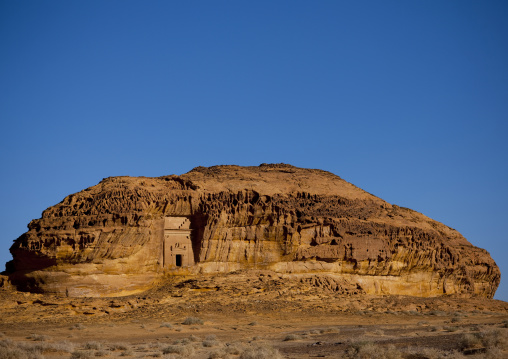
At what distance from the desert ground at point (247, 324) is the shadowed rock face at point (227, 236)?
1373 mm

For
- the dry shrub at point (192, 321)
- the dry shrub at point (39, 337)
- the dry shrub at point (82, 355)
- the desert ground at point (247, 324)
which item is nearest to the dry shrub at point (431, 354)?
the desert ground at point (247, 324)

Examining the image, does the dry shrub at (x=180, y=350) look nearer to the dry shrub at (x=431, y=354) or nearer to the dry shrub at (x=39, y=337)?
the dry shrub at (x=39, y=337)

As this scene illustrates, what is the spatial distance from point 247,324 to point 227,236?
7496mm

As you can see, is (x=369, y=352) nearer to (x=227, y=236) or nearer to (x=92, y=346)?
(x=92, y=346)

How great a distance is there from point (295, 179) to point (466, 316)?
15.3m

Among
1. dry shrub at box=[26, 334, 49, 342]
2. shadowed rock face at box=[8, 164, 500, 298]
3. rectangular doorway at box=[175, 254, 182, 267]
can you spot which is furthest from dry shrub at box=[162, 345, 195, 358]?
rectangular doorway at box=[175, 254, 182, 267]

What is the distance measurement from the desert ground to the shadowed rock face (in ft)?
4.50

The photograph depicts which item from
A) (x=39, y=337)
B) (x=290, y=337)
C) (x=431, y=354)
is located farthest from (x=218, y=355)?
(x=39, y=337)

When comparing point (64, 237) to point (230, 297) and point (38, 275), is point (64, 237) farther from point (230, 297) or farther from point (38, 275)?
point (230, 297)

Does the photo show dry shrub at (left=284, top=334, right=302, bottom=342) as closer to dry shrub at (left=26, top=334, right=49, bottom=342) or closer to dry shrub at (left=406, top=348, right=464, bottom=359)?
dry shrub at (left=406, top=348, right=464, bottom=359)

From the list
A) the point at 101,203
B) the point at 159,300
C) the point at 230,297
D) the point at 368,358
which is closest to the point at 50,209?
the point at 101,203

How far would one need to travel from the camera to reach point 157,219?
128 ft

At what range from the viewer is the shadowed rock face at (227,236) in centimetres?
3600

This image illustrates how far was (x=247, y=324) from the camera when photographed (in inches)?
1347
